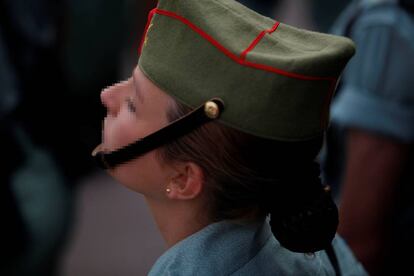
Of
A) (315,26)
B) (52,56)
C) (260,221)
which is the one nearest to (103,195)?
(52,56)

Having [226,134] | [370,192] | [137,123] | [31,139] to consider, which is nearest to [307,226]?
[226,134]

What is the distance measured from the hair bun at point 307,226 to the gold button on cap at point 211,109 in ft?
0.75

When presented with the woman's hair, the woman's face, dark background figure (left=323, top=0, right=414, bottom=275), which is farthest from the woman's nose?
dark background figure (left=323, top=0, right=414, bottom=275)

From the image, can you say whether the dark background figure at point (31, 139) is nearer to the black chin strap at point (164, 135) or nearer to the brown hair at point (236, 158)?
the black chin strap at point (164, 135)

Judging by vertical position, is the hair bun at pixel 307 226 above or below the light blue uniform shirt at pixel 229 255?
above

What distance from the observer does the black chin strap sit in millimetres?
1363

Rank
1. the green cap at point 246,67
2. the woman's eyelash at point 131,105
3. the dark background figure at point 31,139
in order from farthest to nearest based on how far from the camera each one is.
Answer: the dark background figure at point 31,139
the woman's eyelash at point 131,105
the green cap at point 246,67

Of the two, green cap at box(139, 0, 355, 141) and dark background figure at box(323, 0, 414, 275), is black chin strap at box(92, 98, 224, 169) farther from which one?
dark background figure at box(323, 0, 414, 275)

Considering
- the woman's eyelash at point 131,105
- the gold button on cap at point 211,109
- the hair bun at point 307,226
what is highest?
the gold button on cap at point 211,109

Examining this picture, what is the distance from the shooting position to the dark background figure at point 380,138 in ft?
7.09

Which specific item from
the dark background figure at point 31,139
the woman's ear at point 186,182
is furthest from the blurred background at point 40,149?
the woman's ear at point 186,182

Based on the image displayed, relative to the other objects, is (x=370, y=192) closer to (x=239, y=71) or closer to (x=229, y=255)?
(x=229, y=255)

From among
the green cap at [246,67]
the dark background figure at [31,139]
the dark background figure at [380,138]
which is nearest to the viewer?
the green cap at [246,67]

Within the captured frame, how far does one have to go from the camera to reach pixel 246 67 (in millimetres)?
1343
